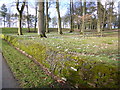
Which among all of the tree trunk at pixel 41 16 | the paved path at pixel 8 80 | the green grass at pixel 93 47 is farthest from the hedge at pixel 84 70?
the tree trunk at pixel 41 16

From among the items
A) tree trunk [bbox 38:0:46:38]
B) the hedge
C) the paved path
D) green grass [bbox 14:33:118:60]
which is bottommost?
the paved path

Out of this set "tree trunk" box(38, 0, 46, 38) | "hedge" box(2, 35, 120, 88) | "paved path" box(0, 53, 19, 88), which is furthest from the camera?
"tree trunk" box(38, 0, 46, 38)

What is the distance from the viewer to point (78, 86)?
2994mm

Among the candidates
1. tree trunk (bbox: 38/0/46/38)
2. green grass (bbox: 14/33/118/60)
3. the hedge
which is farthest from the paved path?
tree trunk (bbox: 38/0/46/38)

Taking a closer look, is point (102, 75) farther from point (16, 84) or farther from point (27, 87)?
point (16, 84)

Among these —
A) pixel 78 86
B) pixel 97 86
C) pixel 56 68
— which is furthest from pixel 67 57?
pixel 97 86

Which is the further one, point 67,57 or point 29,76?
point 29,76

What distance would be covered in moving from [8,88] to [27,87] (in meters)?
0.57

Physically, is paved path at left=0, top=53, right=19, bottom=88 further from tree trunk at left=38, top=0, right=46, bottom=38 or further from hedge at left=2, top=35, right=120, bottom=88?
tree trunk at left=38, top=0, right=46, bottom=38

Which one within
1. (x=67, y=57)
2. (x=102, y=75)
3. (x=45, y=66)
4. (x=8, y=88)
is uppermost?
(x=67, y=57)

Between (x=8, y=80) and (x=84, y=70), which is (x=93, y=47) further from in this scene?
(x=8, y=80)

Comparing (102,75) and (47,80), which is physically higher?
(102,75)

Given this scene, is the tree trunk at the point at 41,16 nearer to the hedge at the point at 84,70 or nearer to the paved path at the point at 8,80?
the paved path at the point at 8,80

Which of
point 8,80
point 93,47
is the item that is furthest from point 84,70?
point 8,80
